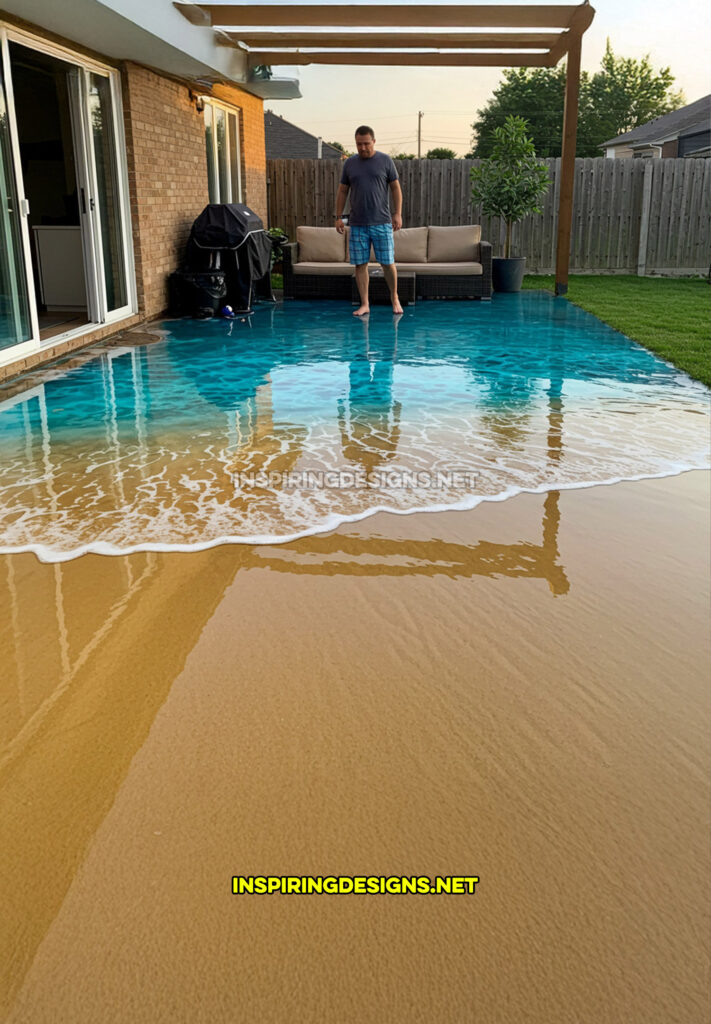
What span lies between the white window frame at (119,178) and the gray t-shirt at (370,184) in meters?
1.93

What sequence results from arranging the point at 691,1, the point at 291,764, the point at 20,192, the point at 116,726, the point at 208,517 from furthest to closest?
1. the point at 691,1
2. the point at 20,192
3. the point at 208,517
4. the point at 116,726
5. the point at 291,764

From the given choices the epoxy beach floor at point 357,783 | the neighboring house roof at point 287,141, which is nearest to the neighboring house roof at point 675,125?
the neighboring house roof at point 287,141

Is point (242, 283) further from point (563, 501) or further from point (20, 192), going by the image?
point (563, 501)

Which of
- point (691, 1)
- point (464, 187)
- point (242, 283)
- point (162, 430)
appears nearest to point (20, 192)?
point (162, 430)

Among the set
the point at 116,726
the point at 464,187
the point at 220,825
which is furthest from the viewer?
the point at 464,187

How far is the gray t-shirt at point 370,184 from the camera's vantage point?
24.8 ft

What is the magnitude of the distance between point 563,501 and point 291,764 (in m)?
1.89

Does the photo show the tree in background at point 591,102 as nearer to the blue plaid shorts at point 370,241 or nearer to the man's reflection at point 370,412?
the blue plaid shorts at point 370,241

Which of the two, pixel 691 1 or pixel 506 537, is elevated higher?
pixel 691 1

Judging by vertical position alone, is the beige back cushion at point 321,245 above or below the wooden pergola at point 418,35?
below

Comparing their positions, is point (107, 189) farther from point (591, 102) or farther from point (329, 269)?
point (591, 102)

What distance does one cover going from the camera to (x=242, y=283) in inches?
348

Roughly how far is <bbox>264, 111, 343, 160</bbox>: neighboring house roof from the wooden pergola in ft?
64.5

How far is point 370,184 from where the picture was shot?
7609 mm
